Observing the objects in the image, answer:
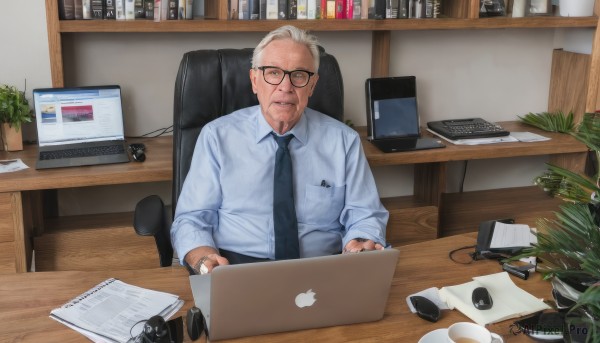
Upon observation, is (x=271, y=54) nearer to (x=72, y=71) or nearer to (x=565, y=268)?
(x=565, y=268)

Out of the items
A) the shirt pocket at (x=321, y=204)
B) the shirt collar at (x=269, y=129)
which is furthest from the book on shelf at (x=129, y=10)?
the shirt pocket at (x=321, y=204)

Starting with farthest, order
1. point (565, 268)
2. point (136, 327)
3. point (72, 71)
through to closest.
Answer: point (72, 71)
point (136, 327)
point (565, 268)

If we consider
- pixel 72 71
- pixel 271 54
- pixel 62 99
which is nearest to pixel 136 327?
pixel 271 54

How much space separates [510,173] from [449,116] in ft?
1.71

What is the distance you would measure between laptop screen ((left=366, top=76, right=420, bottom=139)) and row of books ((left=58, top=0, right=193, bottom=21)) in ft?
2.90

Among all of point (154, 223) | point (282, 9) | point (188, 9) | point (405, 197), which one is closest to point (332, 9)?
point (282, 9)

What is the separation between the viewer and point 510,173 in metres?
3.80

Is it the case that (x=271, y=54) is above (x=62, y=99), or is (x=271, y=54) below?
above

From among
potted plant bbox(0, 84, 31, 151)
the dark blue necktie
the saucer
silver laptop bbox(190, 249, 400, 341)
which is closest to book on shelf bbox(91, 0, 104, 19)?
potted plant bbox(0, 84, 31, 151)

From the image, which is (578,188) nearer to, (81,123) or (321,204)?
(321,204)

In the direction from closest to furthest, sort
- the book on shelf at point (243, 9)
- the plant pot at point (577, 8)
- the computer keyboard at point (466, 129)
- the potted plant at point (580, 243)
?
the potted plant at point (580, 243)
the book on shelf at point (243, 9)
the computer keyboard at point (466, 129)
the plant pot at point (577, 8)

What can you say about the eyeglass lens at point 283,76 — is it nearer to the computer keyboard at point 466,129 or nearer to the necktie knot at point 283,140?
the necktie knot at point 283,140

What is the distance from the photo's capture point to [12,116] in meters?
2.79

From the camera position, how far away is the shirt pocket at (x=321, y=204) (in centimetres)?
217
